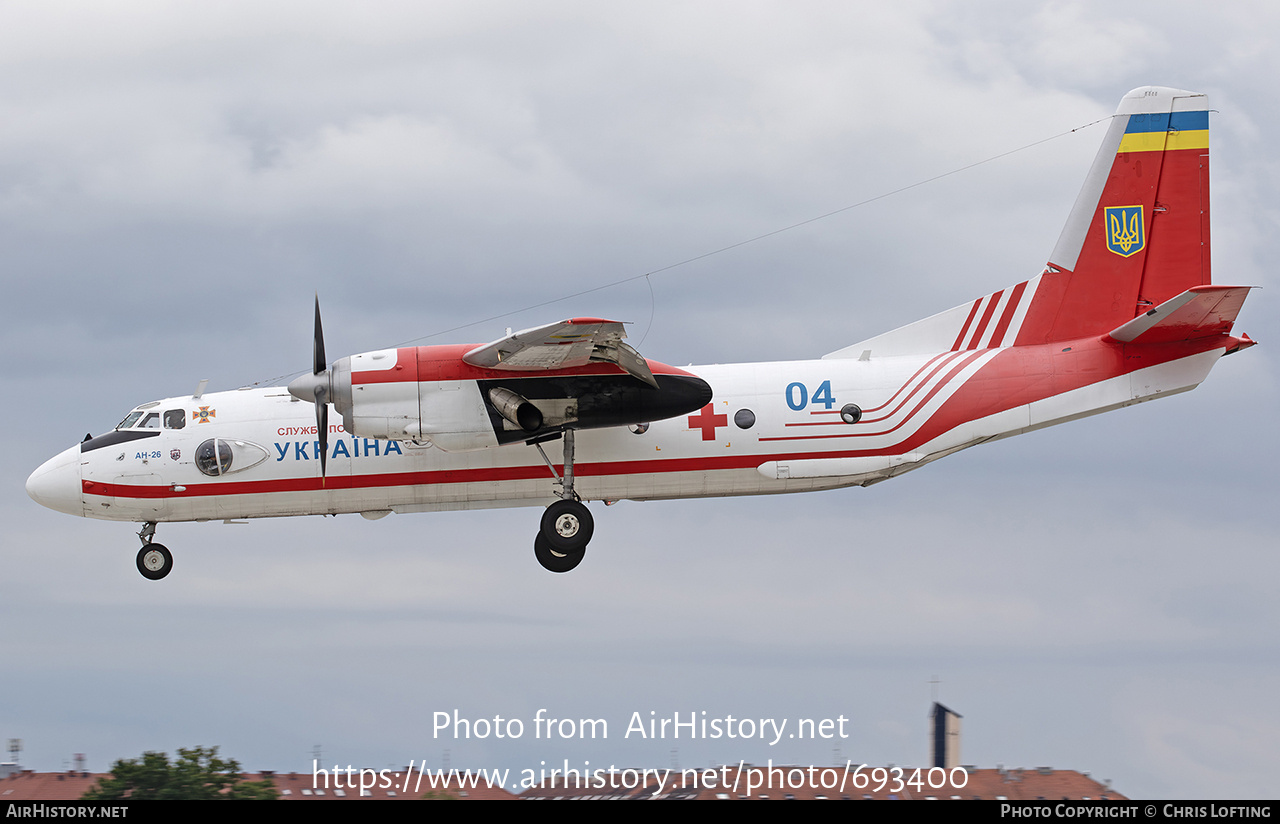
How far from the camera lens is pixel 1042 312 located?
75.9 feet

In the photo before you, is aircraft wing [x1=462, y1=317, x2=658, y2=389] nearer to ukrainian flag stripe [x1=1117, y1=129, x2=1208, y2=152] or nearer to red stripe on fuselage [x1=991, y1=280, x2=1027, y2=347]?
red stripe on fuselage [x1=991, y1=280, x2=1027, y2=347]

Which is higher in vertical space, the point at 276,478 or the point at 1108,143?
the point at 1108,143

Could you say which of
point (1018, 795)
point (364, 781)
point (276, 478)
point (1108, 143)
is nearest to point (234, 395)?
point (276, 478)

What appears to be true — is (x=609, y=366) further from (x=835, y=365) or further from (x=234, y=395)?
(x=234, y=395)

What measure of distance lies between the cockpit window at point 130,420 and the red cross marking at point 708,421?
9724 millimetres

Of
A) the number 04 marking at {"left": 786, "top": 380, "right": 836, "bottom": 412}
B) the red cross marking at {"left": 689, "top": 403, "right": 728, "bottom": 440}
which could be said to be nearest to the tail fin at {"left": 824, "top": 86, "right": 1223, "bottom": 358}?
the number 04 marking at {"left": 786, "top": 380, "right": 836, "bottom": 412}

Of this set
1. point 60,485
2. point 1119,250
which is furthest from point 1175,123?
point 60,485

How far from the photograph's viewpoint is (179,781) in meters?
30.8

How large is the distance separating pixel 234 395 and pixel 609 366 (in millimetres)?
6882

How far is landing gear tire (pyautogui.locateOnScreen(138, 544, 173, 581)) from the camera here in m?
22.6

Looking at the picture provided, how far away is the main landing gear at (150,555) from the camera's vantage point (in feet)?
74.3

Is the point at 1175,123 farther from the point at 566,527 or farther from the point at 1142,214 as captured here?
the point at 566,527

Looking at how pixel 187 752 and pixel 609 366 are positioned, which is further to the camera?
pixel 187 752

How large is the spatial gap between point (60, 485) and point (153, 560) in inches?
80.0
